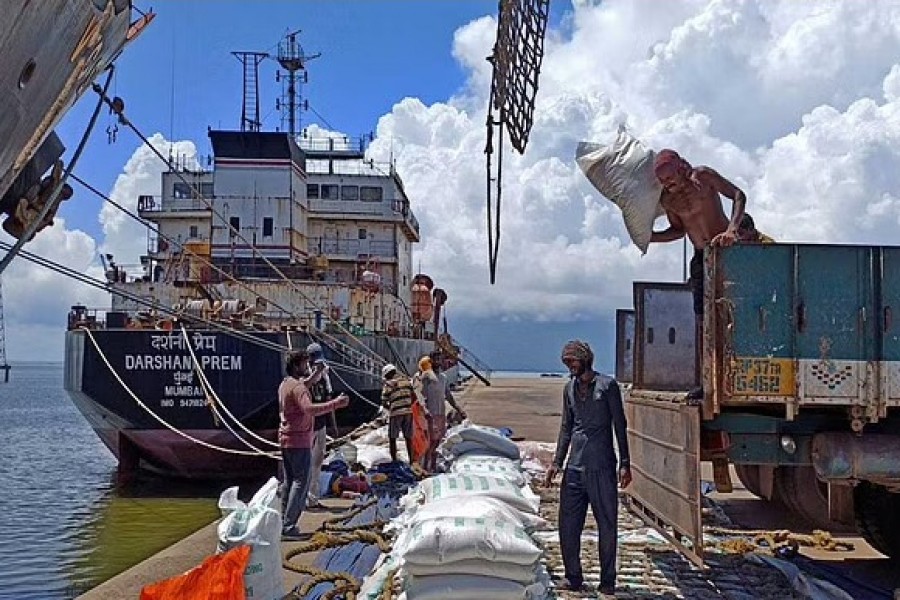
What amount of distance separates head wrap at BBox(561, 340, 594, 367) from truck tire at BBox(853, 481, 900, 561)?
2289 millimetres

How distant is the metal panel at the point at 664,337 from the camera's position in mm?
7473

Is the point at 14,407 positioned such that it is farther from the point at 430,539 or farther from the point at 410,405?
the point at 430,539

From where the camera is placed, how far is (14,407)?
60719 mm

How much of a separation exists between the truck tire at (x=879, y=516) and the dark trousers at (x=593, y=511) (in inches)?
81.3

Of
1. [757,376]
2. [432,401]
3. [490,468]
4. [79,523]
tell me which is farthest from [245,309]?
[757,376]

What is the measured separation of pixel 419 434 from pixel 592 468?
507cm

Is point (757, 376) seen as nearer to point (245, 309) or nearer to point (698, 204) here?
point (698, 204)

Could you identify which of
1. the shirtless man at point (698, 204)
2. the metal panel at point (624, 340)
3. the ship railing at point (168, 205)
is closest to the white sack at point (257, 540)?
the shirtless man at point (698, 204)

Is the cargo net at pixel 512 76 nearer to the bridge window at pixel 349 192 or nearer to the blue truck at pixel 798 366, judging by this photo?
the blue truck at pixel 798 366

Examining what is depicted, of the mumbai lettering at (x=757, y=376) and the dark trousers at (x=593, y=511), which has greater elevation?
the mumbai lettering at (x=757, y=376)

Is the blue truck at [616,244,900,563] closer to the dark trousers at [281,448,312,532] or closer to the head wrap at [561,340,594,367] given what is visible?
the head wrap at [561,340,594,367]

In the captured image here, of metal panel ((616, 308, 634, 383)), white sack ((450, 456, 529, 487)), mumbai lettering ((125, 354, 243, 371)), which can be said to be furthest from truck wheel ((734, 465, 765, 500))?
mumbai lettering ((125, 354, 243, 371))

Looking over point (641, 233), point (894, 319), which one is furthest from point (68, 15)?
point (894, 319)

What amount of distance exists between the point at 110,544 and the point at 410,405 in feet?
15.8
